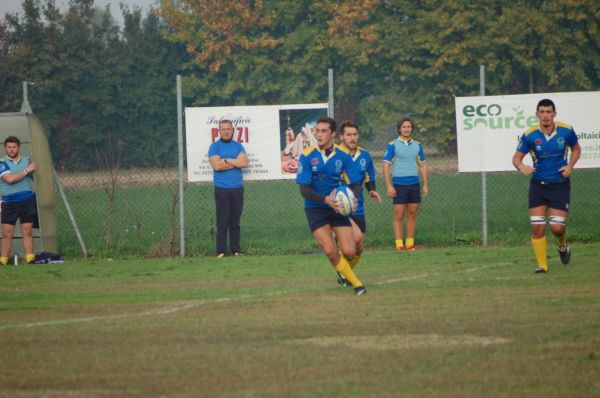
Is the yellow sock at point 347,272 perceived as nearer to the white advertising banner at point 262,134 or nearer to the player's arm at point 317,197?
the player's arm at point 317,197

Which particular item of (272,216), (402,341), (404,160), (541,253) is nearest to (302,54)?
(272,216)

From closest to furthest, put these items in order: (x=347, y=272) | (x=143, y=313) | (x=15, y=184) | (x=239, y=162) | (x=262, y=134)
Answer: (x=143, y=313) < (x=347, y=272) < (x=15, y=184) < (x=239, y=162) < (x=262, y=134)

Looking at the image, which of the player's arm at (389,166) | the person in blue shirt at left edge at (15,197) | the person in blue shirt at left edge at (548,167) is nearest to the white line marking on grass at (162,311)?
the person in blue shirt at left edge at (548,167)

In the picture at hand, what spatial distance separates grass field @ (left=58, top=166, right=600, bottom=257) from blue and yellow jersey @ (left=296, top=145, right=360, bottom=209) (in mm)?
6105

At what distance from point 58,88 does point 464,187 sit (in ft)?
39.5

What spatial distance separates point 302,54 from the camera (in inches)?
1934

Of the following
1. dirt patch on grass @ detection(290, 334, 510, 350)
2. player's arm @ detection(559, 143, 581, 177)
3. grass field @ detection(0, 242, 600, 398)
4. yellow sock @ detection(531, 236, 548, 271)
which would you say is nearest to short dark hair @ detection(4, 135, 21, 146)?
grass field @ detection(0, 242, 600, 398)

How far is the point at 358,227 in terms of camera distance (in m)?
13.7

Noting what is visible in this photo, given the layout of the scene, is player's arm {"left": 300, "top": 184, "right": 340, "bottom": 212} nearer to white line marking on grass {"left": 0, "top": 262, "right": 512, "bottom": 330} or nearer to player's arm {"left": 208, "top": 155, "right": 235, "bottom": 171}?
white line marking on grass {"left": 0, "top": 262, "right": 512, "bottom": 330}

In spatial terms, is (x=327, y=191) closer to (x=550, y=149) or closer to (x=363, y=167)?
(x=363, y=167)

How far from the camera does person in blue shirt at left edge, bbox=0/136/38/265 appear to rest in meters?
17.7

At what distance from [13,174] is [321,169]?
696 centimetres

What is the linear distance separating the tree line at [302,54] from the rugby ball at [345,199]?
19.4 meters

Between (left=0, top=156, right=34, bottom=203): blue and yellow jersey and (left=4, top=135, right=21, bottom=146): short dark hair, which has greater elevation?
(left=4, top=135, right=21, bottom=146): short dark hair
